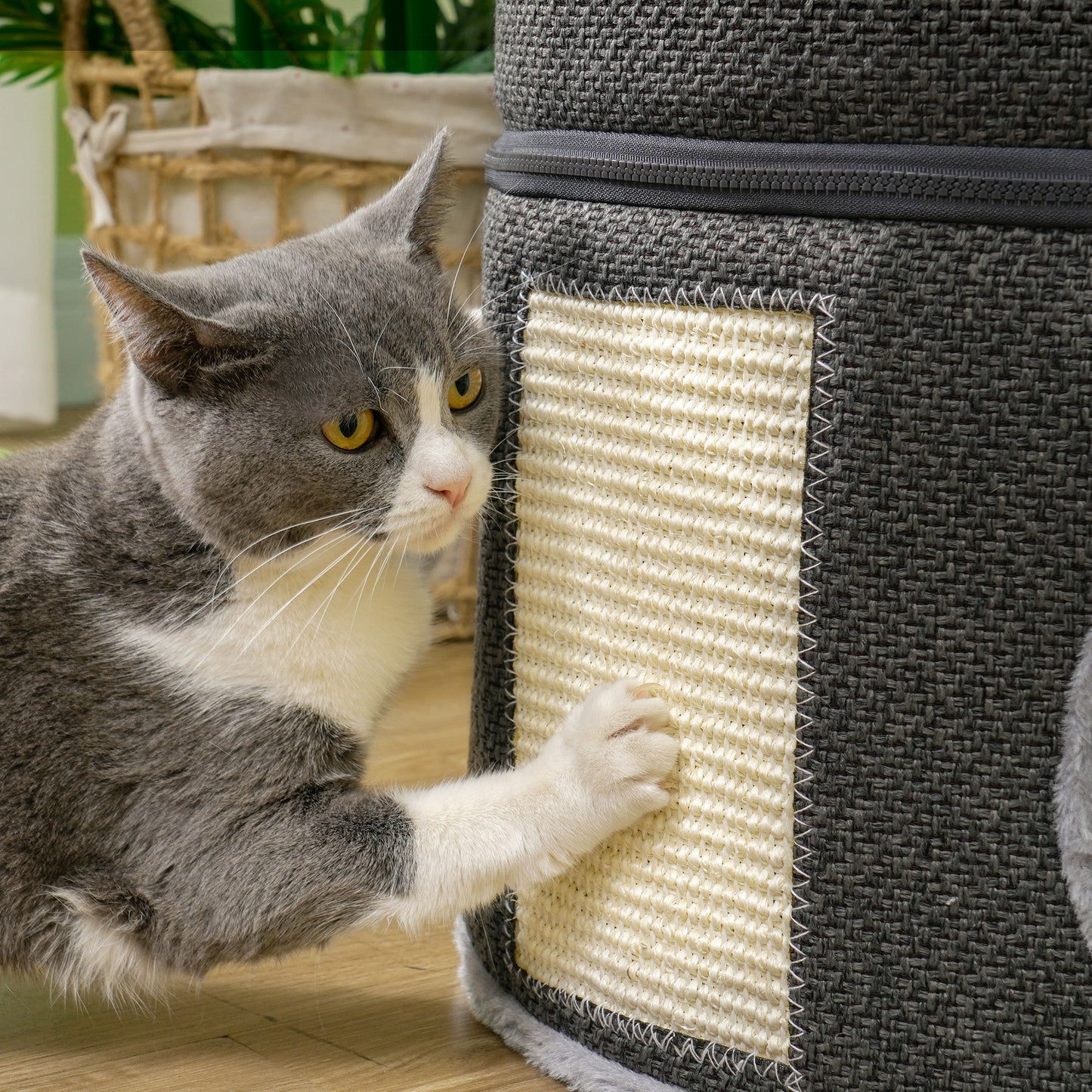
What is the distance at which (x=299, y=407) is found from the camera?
2.55ft

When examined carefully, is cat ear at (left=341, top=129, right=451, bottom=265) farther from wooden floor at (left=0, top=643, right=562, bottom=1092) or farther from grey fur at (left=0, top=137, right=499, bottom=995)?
wooden floor at (left=0, top=643, right=562, bottom=1092)

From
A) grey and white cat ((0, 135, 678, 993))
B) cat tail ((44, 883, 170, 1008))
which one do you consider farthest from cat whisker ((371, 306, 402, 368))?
cat tail ((44, 883, 170, 1008))

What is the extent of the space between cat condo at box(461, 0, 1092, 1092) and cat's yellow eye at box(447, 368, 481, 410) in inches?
1.8

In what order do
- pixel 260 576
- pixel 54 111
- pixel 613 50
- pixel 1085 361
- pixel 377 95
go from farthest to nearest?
pixel 54 111 → pixel 377 95 → pixel 260 576 → pixel 613 50 → pixel 1085 361

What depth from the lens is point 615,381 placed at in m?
0.79

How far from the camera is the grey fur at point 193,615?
78 cm

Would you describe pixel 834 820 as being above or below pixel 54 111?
below

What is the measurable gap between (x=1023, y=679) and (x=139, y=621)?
53 centimetres

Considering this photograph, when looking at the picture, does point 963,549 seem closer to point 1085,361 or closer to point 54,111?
point 1085,361

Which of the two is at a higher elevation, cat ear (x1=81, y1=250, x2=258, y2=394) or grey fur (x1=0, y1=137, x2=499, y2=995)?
cat ear (x1=81, y1=250, x2=258, y2=394)

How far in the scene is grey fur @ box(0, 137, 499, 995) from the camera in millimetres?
782

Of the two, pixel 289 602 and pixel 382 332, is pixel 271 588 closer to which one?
pixel 289 602

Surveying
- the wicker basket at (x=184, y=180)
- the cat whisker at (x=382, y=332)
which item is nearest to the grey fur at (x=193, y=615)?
the cat whisker at (x=382, y=332)

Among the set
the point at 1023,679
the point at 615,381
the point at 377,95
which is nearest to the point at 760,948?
the point at 1023,679
